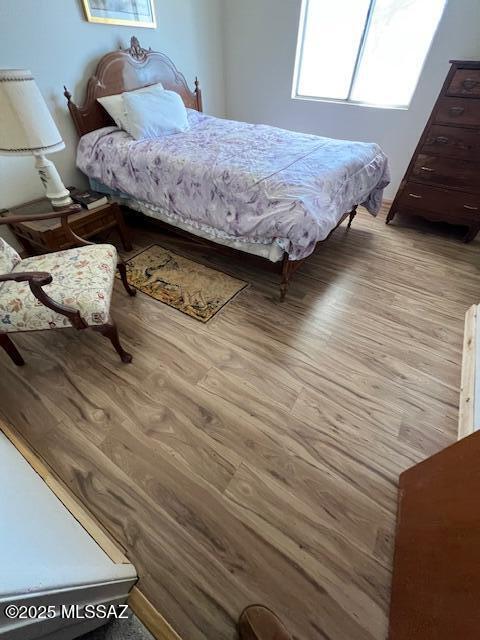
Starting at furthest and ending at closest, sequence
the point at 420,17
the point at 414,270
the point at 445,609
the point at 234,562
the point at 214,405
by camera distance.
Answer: the point at 420,17 → the point at 414,270 → the point at 214,405 → the point at 234,562 → the point at 445,609

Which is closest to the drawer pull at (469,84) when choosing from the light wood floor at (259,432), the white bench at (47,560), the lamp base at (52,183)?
the light wood floor at (259,432)

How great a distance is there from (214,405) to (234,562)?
62cm

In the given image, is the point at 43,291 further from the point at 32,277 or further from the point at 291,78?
the point at 291,78

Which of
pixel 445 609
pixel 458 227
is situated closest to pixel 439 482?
pixel 445 609

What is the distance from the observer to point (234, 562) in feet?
3.32

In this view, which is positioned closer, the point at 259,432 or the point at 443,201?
the point at 259,432

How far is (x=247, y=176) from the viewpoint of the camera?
179cm

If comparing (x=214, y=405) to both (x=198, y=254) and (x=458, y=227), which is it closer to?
(x=198, y=254)

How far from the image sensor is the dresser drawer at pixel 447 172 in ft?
7.69


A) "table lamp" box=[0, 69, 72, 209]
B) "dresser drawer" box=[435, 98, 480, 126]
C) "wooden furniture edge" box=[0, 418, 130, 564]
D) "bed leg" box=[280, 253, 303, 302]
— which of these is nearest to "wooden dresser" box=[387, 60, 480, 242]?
"dresser drawer" box=[435, 98, 480, 126]

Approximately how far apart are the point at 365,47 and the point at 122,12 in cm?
223

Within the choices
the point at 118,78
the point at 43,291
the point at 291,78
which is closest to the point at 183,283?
the point at 43,291

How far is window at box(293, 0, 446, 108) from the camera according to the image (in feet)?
8.31

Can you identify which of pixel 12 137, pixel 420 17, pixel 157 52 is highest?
pixel 420 17
